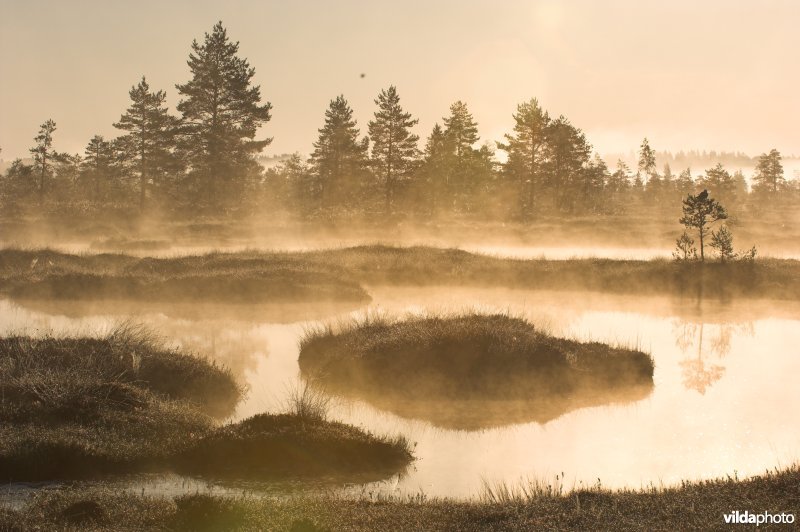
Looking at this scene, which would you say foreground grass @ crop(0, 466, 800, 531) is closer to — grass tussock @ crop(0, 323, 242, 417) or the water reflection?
grass tussock @ crop(0, 323, 242, 417)

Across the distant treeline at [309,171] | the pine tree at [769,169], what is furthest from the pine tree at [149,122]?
the pine tree at [769,169]

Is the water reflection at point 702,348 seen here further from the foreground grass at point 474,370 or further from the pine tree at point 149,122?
the pine tree at point 149,122

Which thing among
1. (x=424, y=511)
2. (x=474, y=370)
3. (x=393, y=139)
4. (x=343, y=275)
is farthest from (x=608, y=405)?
(x=393, y=139)

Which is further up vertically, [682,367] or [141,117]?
[141,117]

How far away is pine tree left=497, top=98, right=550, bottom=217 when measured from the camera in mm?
85375

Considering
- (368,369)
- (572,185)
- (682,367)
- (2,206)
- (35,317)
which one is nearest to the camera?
(368,369)

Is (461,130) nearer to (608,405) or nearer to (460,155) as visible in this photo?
(460,155)

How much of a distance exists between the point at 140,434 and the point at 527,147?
78591mm

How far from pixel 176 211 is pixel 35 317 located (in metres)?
48.8

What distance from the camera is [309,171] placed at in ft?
330

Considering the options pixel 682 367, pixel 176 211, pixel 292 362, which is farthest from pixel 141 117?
pixel 682 367

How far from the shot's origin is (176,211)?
74.8 meters

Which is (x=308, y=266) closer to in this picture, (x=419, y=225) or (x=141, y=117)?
(x=419, y=225)

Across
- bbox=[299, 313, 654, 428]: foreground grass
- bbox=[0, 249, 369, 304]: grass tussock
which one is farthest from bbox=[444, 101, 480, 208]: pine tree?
bbox=[299, 313, 654, 428]: foreground grass
